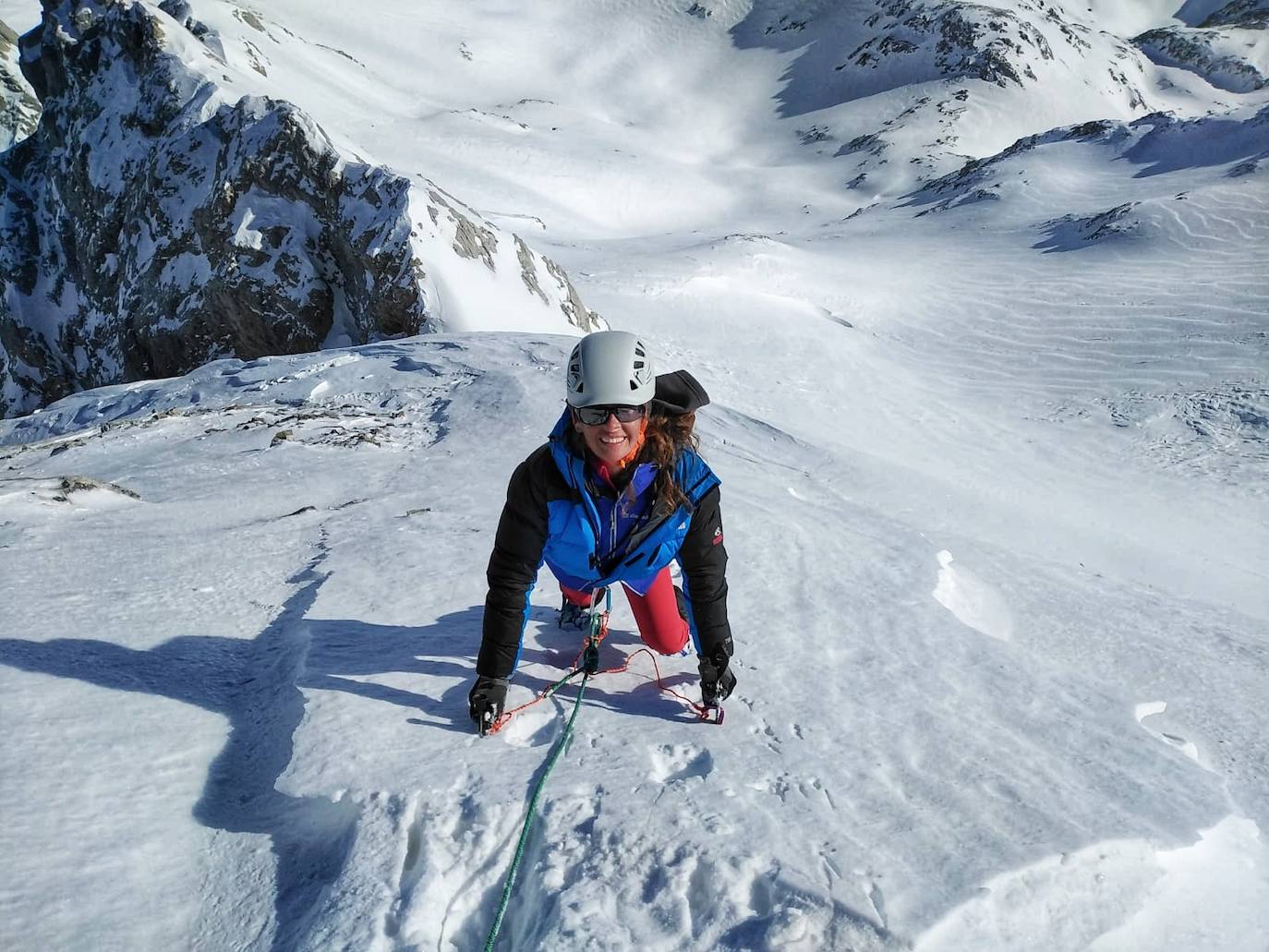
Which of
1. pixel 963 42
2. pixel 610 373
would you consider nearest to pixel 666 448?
pixel 610 373

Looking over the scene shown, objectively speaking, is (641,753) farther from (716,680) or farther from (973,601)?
(973,601)

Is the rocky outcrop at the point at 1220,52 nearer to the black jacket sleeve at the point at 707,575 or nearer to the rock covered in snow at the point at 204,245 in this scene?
the rock covered in snow at the point at 204,245

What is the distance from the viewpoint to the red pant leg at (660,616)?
3189 millimetres

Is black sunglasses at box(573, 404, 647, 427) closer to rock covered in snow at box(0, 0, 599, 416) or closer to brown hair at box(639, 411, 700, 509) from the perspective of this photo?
brown hair at box(639, 411, 700, 509)

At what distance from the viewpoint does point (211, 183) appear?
12695 millimetres

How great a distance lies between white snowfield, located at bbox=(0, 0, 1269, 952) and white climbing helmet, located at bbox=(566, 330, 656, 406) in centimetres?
114

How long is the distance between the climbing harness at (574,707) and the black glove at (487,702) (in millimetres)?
25

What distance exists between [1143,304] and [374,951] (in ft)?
48.5

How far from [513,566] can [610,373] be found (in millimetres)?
748

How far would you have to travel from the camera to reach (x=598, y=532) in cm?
287

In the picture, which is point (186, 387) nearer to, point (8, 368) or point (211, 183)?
point (211, 183)

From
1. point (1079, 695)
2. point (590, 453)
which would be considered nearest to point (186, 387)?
point (590, 453)

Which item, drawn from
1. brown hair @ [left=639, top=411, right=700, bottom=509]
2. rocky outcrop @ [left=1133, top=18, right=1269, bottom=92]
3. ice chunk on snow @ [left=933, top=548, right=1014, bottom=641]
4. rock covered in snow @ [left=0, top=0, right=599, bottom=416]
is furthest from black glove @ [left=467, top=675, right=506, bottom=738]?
rocky outcrop @ [left=1133, top=18, right=1269, bottom=92]

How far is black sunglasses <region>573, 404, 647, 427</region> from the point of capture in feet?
8.43
